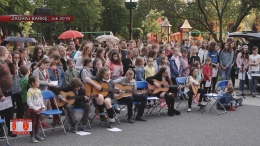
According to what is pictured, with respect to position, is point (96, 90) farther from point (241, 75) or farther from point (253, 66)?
point (253, 66)

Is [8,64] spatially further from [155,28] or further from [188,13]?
[155,28]

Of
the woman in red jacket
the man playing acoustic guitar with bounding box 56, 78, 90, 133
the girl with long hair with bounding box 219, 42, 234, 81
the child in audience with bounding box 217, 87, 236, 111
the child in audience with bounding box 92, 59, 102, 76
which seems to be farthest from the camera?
the girl with long hair with bounding box 219, 42, 234, 81

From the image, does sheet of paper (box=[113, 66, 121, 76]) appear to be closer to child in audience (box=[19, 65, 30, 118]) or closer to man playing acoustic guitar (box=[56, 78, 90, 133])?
man playing acoustic guitar (box=[56, 78, 90, 133])

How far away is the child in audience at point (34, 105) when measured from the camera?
22.1ft

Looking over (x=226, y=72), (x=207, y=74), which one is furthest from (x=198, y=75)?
(x=226, y=72)

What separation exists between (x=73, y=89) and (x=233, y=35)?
8617 millimetres

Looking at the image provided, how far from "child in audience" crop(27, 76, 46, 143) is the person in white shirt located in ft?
27.2

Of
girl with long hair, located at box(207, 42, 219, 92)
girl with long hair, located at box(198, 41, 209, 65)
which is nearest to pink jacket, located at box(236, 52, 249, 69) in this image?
girl with long hair, located at box(207, 42, 219, 92)

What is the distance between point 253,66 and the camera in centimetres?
1280

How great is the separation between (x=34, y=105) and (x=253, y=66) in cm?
873

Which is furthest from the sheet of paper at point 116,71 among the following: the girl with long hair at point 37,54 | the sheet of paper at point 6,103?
the sheet of paper at point 6,103

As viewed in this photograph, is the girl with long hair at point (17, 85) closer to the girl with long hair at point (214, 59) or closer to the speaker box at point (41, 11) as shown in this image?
the girl with long hair at point (214, 59)

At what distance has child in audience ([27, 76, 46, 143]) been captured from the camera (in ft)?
22.1

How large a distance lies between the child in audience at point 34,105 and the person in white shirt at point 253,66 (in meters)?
8.29
